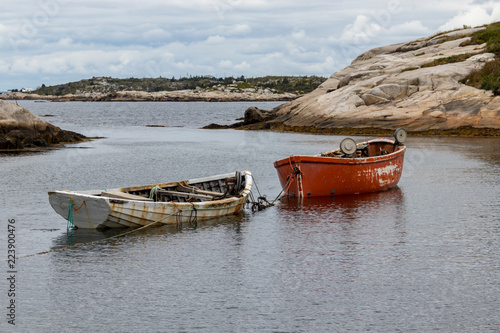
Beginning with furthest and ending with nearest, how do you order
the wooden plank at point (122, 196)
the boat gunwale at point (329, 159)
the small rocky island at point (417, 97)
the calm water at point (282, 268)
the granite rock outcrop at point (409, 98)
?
1. the granite rock outcrop at point (409, 98)
2. the small rocky island at point (417, 97)
3. the boat gunwale at point (329, 159)
4. the wooden plank at point (122, 196)
5. the calm water at point (282, 268)

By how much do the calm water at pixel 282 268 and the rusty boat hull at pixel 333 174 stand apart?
0.62 metres

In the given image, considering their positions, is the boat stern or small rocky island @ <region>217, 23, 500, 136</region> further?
small rocky island @ <region>217, 23, 500, 136</region>

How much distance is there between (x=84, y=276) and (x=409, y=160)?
30408 mm

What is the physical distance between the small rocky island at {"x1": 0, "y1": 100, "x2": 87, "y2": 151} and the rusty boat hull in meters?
28.9

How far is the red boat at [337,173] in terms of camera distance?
28.1 m

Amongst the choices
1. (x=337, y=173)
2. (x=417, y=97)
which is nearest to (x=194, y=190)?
(x=337, y=173)

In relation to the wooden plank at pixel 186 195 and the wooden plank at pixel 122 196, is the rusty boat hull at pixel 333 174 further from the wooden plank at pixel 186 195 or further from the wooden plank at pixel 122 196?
the wooden plank at pixel 122 196

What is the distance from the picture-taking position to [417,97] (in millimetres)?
61375

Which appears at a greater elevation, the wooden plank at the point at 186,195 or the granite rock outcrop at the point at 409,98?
the granite rock outcrop at the point at 409,98

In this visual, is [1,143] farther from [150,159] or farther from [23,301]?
[23,301]

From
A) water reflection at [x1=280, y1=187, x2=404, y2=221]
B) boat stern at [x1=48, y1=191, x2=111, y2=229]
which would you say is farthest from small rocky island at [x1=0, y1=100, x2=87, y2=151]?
boat stern at [x1=48, y1=191, x2=111, y2=229]

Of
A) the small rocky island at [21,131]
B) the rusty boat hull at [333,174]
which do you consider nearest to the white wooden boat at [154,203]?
the rusty boat hull at [333,174]

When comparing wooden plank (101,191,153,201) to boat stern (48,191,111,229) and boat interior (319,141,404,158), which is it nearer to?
boat stern (48,191,111,229)

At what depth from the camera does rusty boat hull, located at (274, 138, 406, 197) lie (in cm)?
2809
